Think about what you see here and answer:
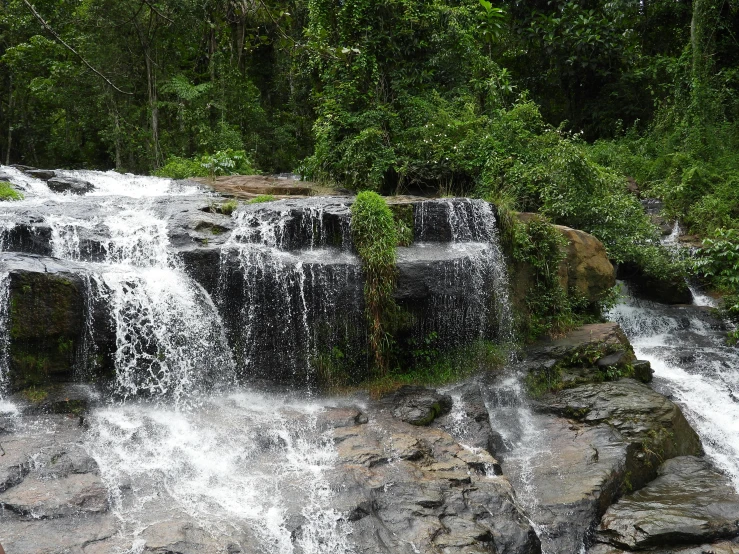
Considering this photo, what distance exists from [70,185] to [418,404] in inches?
394

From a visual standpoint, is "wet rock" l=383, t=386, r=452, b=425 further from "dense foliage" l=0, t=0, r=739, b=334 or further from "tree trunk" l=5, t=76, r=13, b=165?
"tree trunk" l=5, t=76, r=13, b=165

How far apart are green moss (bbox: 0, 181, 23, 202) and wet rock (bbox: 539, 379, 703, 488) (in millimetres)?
10225

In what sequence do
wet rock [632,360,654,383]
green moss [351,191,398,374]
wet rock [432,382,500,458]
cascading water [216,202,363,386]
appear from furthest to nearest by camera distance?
1. wet rock [632,360,654,383]
2. green moss [351,191,398,374]
3. cascading water [216,202,363,386]
4. wet rock [432,382,500,458]

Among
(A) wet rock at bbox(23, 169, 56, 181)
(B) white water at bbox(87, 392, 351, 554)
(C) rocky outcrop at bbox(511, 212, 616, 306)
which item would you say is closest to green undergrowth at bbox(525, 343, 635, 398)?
(C) rocky outcrop at bbox(511, 212, 616, 306)

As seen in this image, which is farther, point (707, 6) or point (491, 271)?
point (707, 6)

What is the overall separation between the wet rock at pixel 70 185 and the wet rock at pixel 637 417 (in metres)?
11.0

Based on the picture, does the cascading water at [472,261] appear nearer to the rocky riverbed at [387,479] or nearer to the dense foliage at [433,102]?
the rocky riverbed at [387,479]

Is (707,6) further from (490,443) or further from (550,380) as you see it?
(490,443)

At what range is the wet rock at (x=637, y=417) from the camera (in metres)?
7.60

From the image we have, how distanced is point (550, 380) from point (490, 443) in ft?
7.14

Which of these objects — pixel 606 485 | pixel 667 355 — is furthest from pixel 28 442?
pixel 667 355

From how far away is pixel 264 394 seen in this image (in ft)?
28.8

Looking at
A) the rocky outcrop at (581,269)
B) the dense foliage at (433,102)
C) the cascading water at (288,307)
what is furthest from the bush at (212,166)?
the rocky outcrop at (581,269)

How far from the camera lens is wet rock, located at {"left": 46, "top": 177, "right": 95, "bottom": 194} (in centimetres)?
1352
